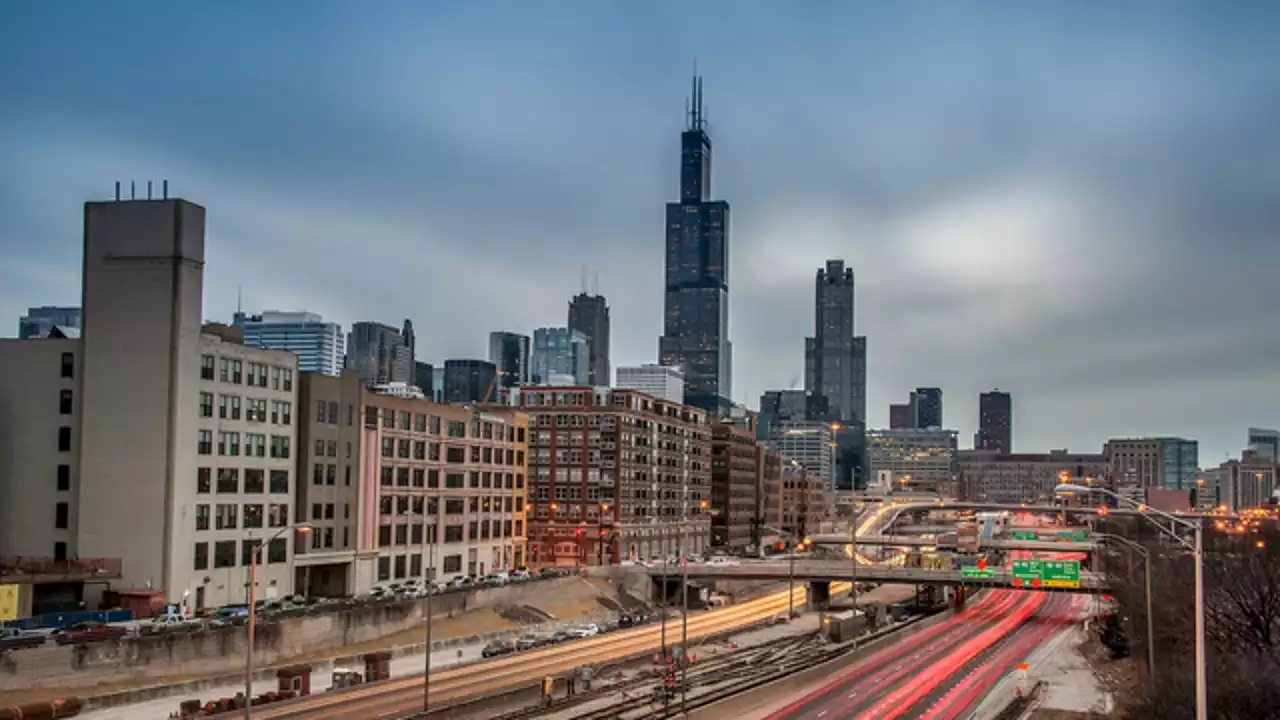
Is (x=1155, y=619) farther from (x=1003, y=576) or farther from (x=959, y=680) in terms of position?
(x=1003, y=576)

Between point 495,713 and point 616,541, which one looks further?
point 616,541

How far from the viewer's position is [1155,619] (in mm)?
88562

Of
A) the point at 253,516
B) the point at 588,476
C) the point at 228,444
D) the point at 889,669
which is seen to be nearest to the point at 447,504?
the point at 253,516

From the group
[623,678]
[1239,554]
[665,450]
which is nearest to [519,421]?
[665,450]

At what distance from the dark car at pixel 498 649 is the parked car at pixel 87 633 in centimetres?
2889

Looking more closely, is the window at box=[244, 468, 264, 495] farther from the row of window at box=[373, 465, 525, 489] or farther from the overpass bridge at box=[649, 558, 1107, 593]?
the overpass bridge at box=[649, 558, 1107, 593]

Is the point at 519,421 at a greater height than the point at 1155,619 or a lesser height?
greater

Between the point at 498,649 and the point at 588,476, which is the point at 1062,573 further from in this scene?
the point at 588,476

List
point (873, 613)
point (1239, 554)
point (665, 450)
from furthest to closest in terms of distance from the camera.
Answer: point (665, 450)
point (873, 613)
point (1239, 554)

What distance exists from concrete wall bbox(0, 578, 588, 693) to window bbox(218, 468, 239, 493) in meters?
13.7

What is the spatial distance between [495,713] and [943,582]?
84.4 meters

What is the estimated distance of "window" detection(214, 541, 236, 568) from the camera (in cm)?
9706

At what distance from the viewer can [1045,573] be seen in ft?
406

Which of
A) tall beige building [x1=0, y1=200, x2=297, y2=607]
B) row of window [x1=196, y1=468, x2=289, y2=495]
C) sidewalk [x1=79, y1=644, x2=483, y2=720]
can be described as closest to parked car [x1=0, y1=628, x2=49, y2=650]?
sidewalk [x1=79, y1=644, x2=483, y2=720]
